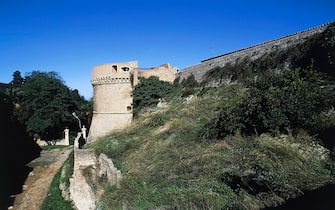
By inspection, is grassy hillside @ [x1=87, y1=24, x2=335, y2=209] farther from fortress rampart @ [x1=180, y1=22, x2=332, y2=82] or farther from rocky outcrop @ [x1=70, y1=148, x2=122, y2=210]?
fortress rampart @ [x1=180, y1=22, x2=332, y2=82]

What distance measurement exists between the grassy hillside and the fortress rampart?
1.03m

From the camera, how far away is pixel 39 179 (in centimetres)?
1727

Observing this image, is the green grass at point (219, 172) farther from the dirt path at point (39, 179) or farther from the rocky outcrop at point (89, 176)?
the dirt path at point (39, 179)

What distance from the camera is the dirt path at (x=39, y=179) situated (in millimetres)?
13791

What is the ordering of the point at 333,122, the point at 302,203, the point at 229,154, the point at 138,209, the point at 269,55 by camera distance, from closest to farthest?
the point at 302,203
the point at 138,209
the point at 333,122
the point at 229,154
the point at 269,55

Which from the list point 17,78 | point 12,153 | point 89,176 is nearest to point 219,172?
point 89,176

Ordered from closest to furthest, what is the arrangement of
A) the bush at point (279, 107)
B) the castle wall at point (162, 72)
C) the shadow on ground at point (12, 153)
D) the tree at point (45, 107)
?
1. the bush at point (279, 107)
2. the shadow on ground at point (12, 153)
3. the castle wall at point (162, 72)
4. the tree at point (45, 107)

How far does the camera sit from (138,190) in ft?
22.6

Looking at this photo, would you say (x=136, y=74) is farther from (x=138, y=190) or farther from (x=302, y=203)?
(x=302, y=203)

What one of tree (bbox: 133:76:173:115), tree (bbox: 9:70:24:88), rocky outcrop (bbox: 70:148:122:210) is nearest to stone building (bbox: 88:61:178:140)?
tree (bbox: 133:76:173:115)

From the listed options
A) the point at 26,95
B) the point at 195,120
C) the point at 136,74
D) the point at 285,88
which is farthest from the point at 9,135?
the point at 285,88

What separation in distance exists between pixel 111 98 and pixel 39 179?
6.73 meters

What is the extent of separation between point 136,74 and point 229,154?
13827mm

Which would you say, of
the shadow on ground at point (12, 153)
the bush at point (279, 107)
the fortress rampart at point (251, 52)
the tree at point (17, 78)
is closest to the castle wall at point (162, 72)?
the fortress rampart at point (251, 52)
